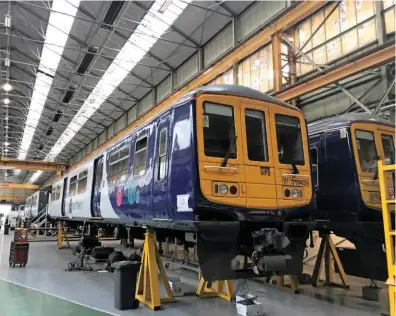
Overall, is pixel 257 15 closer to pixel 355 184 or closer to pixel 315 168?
pixel 315 168

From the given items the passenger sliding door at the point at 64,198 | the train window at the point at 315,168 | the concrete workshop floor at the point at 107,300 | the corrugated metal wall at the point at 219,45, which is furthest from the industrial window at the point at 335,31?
the passenger sliding door at the point at 64,198

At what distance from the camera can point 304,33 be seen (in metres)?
10.9

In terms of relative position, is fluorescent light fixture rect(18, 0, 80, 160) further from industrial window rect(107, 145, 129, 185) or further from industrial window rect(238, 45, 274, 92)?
industrial window rect(107, 145, 129, 185)

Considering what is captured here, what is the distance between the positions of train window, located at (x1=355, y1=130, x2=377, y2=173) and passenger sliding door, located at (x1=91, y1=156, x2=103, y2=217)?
5.28 metres

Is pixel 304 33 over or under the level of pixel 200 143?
over

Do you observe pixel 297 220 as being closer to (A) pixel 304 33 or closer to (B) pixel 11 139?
(A) pixel 304 33

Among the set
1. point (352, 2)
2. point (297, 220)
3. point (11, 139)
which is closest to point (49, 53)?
point (352, 2)

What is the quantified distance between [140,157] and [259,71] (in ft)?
25.2

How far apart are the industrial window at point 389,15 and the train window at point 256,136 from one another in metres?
5.90

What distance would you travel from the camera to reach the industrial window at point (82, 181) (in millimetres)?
9180

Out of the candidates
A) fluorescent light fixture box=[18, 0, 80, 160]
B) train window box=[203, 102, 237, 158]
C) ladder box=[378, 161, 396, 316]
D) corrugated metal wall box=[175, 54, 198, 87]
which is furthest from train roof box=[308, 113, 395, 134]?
corrugated metal wall box=[175, 54, 198, 87]

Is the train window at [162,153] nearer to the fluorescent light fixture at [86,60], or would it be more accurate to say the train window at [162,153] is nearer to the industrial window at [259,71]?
the industrial window at [259,71]

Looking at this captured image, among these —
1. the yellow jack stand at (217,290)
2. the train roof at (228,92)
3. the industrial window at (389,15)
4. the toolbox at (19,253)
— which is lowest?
the yellow jack stand at (217,290)

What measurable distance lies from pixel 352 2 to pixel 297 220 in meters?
7.66
